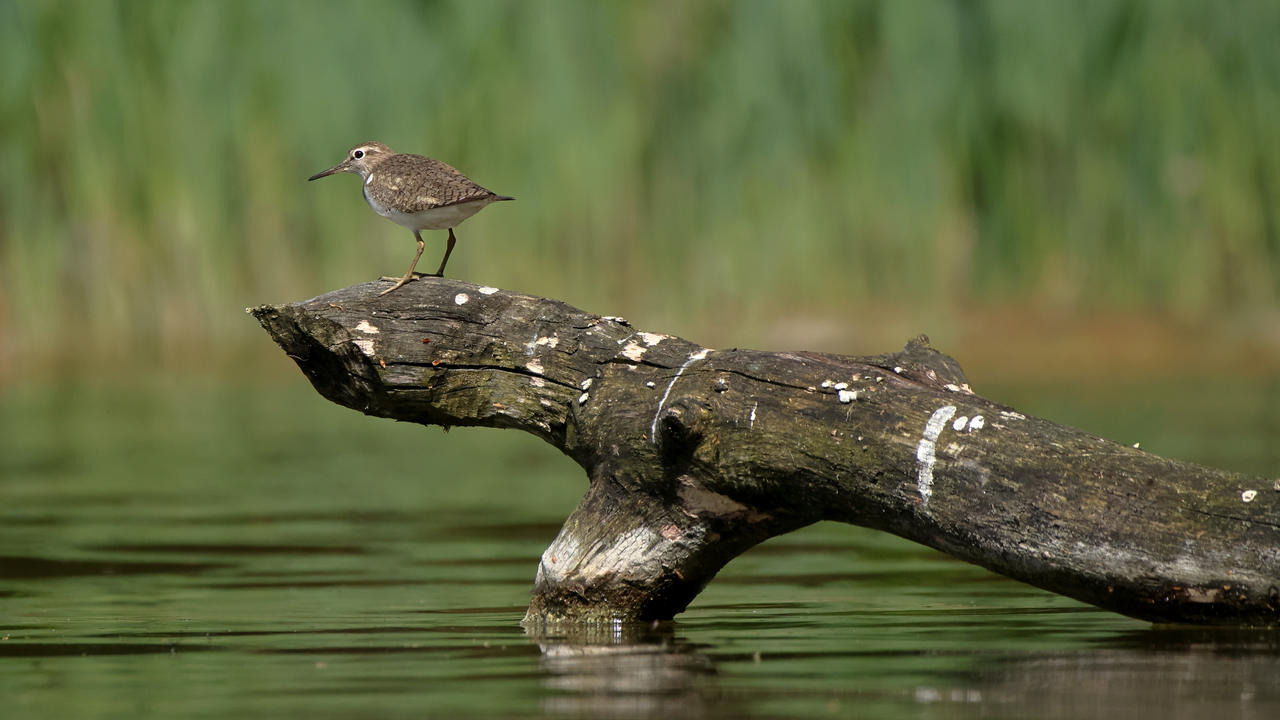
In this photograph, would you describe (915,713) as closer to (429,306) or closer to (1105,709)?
(1105,709)

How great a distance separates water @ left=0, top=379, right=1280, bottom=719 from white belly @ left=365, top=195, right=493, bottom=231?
1.24m

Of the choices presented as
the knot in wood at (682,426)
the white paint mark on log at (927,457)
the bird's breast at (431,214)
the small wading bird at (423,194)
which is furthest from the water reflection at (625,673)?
the bird's breast at (431,214)

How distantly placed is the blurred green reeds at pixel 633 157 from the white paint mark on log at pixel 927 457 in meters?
9.86

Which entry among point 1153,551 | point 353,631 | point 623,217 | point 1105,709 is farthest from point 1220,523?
point 623,217

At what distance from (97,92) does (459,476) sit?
18.5 ft

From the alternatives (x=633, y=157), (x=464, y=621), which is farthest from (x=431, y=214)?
(x=633, y=157)

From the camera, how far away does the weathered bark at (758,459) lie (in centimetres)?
454

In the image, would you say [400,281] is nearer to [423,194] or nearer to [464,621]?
[423,194]

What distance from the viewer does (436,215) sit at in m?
5.78

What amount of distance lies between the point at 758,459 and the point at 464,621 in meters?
1.05

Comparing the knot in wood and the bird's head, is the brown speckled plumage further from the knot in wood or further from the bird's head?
the knot in wood

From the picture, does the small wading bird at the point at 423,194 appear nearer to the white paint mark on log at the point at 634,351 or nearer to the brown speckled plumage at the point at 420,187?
the brown speckled plumage at the point at 420,187

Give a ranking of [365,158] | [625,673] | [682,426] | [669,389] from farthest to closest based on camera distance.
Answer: [365,158] < [669,389] < [682,426] < [625,673]

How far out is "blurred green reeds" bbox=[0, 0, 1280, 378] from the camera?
14.5 m
